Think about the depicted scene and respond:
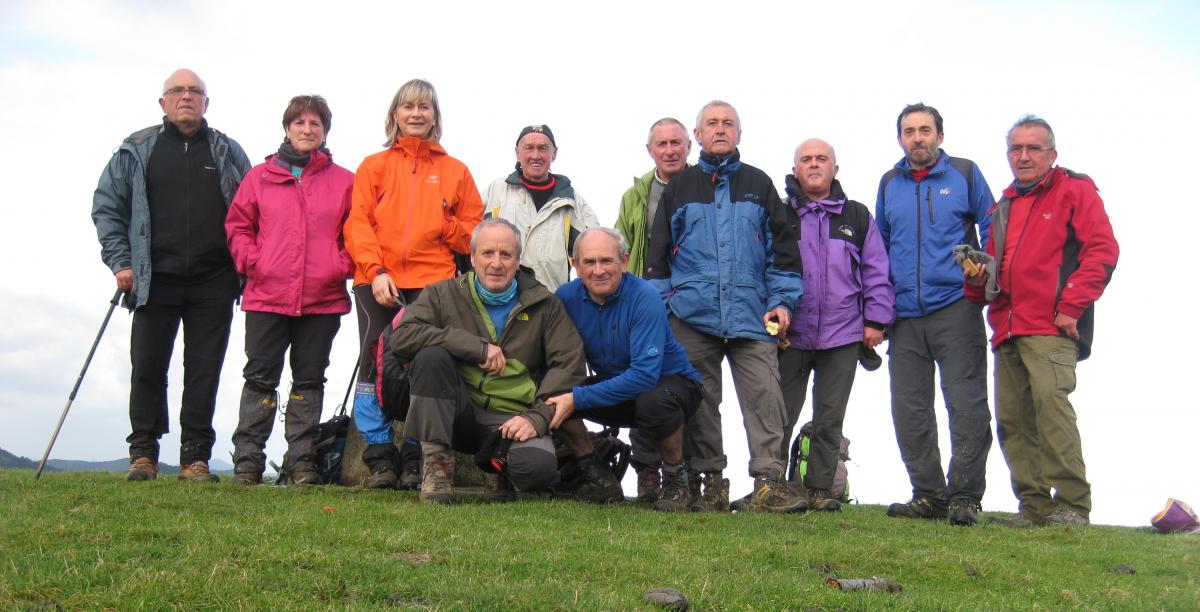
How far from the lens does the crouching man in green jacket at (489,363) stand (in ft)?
25.3

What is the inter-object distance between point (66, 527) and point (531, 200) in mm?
5069

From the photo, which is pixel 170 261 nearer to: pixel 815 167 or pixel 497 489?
pixel 497 489

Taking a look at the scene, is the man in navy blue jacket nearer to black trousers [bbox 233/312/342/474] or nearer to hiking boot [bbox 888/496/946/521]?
hiking boot [bbox 888/496/946/521]

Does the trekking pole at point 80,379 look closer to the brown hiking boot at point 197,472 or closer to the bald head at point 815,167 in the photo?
the brown hiking boot at point 197,472

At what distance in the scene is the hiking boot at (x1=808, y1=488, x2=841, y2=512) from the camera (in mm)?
9273

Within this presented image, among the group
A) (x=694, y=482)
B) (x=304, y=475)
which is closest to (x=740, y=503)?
(x=694, y=482)

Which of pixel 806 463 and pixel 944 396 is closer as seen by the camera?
pixel 944 396

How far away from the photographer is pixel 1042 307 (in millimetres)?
8805

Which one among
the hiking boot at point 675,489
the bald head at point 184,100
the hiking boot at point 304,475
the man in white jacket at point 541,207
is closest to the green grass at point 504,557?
the hiking boot at point 675,489

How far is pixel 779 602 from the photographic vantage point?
5105 millimetres

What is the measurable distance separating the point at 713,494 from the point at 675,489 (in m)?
0.47

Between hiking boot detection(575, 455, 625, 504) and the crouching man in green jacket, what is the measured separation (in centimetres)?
61

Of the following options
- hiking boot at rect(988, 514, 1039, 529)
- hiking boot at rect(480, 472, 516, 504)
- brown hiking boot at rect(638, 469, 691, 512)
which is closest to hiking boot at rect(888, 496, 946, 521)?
hiking boot at rect(988, 514, 1039, 529)

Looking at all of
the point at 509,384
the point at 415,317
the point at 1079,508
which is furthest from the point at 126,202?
the point at 1079,508
